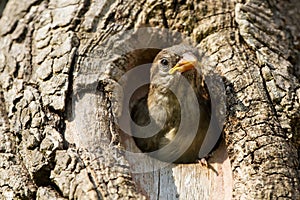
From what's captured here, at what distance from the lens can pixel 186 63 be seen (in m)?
4.44

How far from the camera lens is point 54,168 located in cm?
375

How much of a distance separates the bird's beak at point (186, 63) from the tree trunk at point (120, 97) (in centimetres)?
8

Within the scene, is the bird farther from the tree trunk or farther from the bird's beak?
the tree trunk

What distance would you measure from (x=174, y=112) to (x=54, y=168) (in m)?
1.29

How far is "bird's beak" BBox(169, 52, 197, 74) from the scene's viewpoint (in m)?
4.36

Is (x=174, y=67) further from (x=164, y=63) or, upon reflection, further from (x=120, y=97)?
(x=120, y=97)

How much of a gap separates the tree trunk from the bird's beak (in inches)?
3.0

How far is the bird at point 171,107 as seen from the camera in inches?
178

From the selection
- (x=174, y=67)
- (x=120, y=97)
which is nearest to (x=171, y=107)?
(x=174, y=67)

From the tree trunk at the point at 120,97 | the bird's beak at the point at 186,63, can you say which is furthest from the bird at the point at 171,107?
the tree trunk at the point at 120,97

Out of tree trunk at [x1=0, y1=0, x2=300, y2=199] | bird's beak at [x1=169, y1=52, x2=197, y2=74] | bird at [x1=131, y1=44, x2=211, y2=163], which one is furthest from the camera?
bird at [x1=131, y1=44, x2=211, y2=163]

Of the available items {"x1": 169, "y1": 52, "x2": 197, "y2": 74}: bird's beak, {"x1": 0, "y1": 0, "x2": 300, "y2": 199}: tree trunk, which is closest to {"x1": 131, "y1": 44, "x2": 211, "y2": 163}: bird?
{"x1": 169, "y1": 52, "x2": 197, "y2": 74}: bird's beak

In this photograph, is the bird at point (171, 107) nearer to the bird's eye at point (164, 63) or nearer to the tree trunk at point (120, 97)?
the bird's eye at point (164, 63)

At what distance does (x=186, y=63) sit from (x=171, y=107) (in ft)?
1.59
